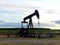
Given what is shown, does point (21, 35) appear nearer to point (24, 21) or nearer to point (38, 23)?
point (24, 21)

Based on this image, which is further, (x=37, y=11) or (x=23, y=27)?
(x=23, y=27)

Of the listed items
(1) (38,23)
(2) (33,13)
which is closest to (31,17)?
(2) (33,13)

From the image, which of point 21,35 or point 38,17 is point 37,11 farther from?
point 21,35

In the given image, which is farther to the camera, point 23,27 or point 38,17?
point 23,27

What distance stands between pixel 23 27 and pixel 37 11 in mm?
4961

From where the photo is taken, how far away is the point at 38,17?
1906 inches

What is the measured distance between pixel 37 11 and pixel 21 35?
243 inches

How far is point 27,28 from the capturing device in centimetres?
5047

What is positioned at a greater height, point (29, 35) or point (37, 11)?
point (37, 11)

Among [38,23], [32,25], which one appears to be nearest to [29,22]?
[32,25]

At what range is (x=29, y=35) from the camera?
51.2 metres

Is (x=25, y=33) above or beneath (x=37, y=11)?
beneath

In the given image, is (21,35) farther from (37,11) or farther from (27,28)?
(37,11)

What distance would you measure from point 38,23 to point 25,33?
18.3ft
